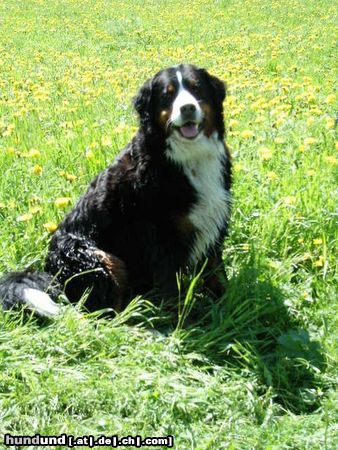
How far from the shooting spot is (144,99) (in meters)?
3.38

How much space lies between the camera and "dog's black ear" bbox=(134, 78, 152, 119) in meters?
3.35

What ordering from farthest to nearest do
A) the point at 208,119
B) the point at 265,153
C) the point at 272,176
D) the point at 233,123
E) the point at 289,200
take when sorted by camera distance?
the point at 233,123
the point at 265,153
the point at 272,176
the point at 289,200
the point at 208,119

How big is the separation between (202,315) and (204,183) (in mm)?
726

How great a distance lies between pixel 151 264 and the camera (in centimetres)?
A: 338

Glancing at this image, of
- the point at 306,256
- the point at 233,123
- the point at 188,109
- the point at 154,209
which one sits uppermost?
the point at 188,109

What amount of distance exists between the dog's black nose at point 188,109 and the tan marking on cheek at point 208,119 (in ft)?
0.60

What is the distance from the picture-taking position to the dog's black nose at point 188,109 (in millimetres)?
3086

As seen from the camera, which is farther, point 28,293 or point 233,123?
point 233,123

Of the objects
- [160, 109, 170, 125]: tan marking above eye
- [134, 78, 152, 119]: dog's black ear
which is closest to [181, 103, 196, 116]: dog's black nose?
[160, 109, 170, 125]: tan marking above eye

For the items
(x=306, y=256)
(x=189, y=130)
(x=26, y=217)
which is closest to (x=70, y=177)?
(x=26, y=217)

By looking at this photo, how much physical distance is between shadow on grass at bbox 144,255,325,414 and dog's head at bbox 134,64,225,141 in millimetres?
849

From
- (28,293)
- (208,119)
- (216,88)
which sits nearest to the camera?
(28,293)

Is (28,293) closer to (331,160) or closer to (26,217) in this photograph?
(26,217)

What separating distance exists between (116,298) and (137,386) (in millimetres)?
823
